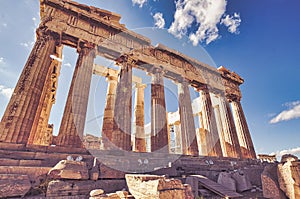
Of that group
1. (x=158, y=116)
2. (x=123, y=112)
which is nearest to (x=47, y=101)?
(x=123, y=112)

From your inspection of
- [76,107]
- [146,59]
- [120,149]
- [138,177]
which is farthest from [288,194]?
[146,59]

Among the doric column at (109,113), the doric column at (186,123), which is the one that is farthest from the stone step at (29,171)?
the doric column at (186,123)

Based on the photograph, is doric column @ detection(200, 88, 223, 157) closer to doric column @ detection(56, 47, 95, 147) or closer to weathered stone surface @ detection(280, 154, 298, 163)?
weathered stone surface @ detection(280, 154, 298, 163)

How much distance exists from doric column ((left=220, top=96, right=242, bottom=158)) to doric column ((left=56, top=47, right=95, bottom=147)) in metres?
14.1

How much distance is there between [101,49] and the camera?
13.6m

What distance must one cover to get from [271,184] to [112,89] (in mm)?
15102

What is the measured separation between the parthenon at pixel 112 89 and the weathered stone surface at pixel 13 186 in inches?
124

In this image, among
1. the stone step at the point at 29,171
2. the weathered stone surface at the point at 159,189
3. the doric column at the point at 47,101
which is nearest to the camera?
the weathered stone surface at the point at 159,189

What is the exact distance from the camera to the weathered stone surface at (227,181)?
719 centimetres

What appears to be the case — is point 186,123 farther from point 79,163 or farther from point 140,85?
point 79,163

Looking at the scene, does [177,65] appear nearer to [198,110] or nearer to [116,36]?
[116,36]

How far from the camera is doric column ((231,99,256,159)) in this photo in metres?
17.7

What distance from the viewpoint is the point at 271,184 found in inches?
224

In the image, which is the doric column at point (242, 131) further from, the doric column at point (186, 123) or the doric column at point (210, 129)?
the doric column at point (186, 123)
